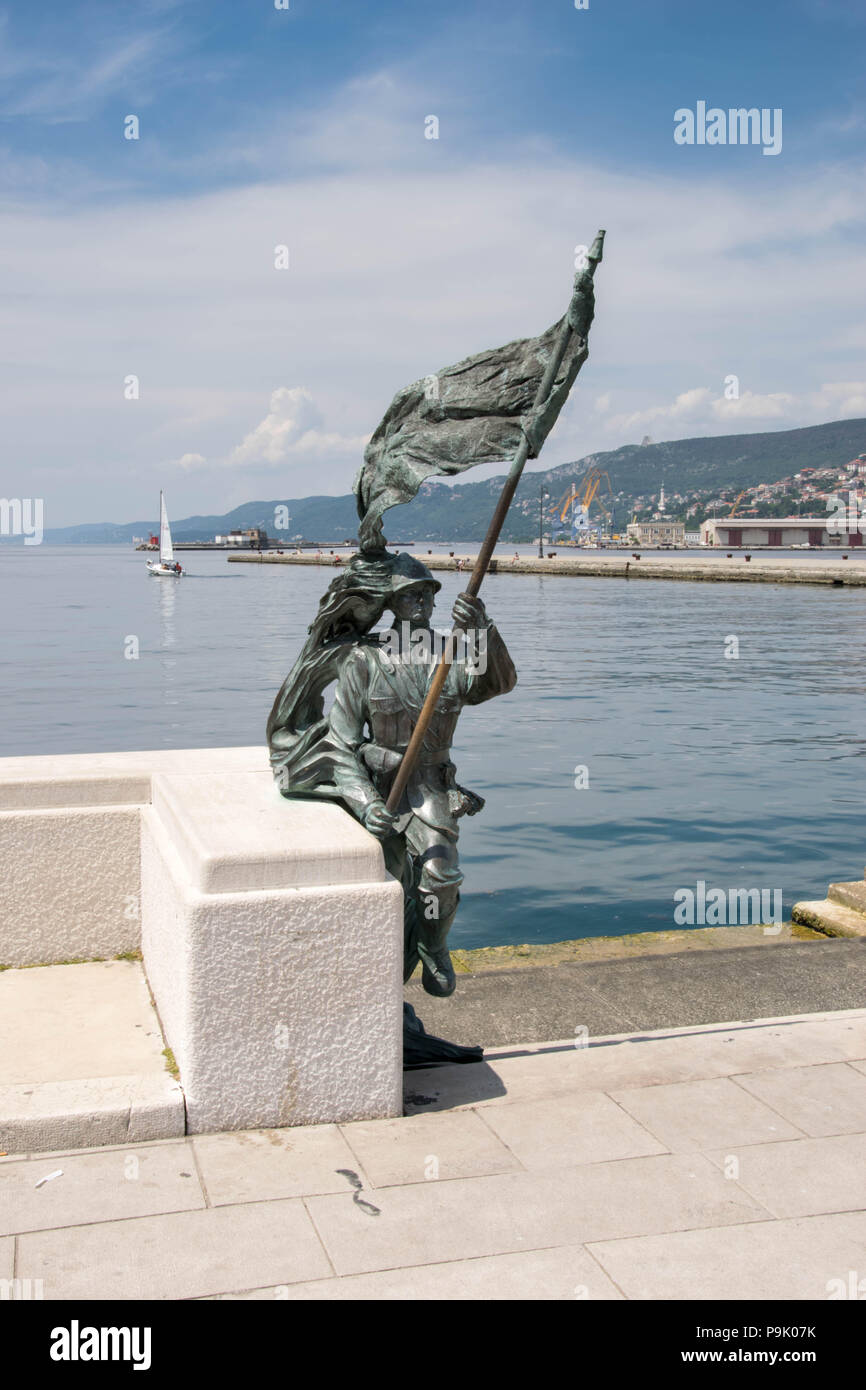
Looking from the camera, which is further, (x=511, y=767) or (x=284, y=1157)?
(x=511, y=767)

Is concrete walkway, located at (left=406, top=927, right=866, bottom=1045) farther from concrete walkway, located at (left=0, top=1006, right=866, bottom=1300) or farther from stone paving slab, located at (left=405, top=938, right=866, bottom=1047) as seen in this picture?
concrete walkway, located at (left=0, top=1006, right=866, bottom=1300)

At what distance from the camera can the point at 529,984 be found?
22.7ft

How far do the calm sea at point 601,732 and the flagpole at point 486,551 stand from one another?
6653 millimetres

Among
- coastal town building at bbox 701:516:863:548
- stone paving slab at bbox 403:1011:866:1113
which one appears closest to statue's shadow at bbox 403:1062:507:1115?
stone paving slab at bbox 403:1011:866:1113

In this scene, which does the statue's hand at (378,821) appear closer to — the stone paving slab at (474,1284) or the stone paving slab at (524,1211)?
the stone paving slab at (524,1211)

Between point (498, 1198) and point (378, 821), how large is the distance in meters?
1.54

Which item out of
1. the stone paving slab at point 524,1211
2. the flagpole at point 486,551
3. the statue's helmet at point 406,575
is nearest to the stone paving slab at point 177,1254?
the stone paving slab at point 524,1211

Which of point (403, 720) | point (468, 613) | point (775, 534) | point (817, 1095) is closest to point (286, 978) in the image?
point (403, 720)

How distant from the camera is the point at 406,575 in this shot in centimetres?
545

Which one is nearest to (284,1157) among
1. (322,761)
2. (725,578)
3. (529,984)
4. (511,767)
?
(322,761)

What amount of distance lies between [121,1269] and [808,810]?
48.7ft

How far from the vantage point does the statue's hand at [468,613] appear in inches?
197

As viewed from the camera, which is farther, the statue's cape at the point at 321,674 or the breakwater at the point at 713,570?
the breakwater at the point at 713,570
